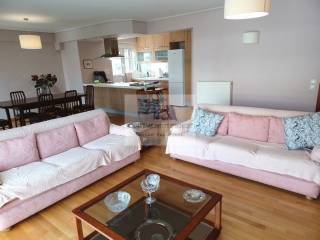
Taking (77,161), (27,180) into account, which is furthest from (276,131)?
(27,180)

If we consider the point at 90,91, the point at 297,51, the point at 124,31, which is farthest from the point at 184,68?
the point at 297,51

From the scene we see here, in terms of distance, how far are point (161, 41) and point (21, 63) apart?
4.45 metres

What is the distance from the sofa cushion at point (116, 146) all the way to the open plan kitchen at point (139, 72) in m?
2.27

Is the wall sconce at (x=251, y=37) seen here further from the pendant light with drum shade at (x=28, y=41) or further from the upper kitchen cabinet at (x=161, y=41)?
the pendant light with drum shade at (x=28, y=41)

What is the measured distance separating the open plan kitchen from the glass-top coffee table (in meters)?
3.53

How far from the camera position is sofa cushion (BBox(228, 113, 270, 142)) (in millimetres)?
2873

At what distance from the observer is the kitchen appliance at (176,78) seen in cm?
667

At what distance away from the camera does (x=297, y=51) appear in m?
3.91

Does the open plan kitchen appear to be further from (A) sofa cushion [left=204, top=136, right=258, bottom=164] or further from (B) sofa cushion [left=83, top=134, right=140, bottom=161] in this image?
(A) sofa cushion [left=204, top=136, right=258, bottom=164]

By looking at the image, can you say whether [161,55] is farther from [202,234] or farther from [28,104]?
[202,234]

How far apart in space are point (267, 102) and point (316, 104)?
0.82m

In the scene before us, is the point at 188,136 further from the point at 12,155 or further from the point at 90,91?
the point at 90,91

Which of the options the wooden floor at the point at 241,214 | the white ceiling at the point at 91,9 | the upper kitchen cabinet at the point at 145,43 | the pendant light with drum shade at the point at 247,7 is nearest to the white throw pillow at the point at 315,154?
the wooden floor at the point at 241,214

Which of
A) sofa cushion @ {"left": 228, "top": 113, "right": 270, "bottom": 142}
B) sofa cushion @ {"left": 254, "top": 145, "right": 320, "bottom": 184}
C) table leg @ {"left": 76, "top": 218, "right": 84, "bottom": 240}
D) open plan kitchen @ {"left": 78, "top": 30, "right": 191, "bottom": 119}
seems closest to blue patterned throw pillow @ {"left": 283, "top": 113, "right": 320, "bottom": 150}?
sofa cushion @ {"left": 254, "top": 145, "right": 320, "bottom": 184}
